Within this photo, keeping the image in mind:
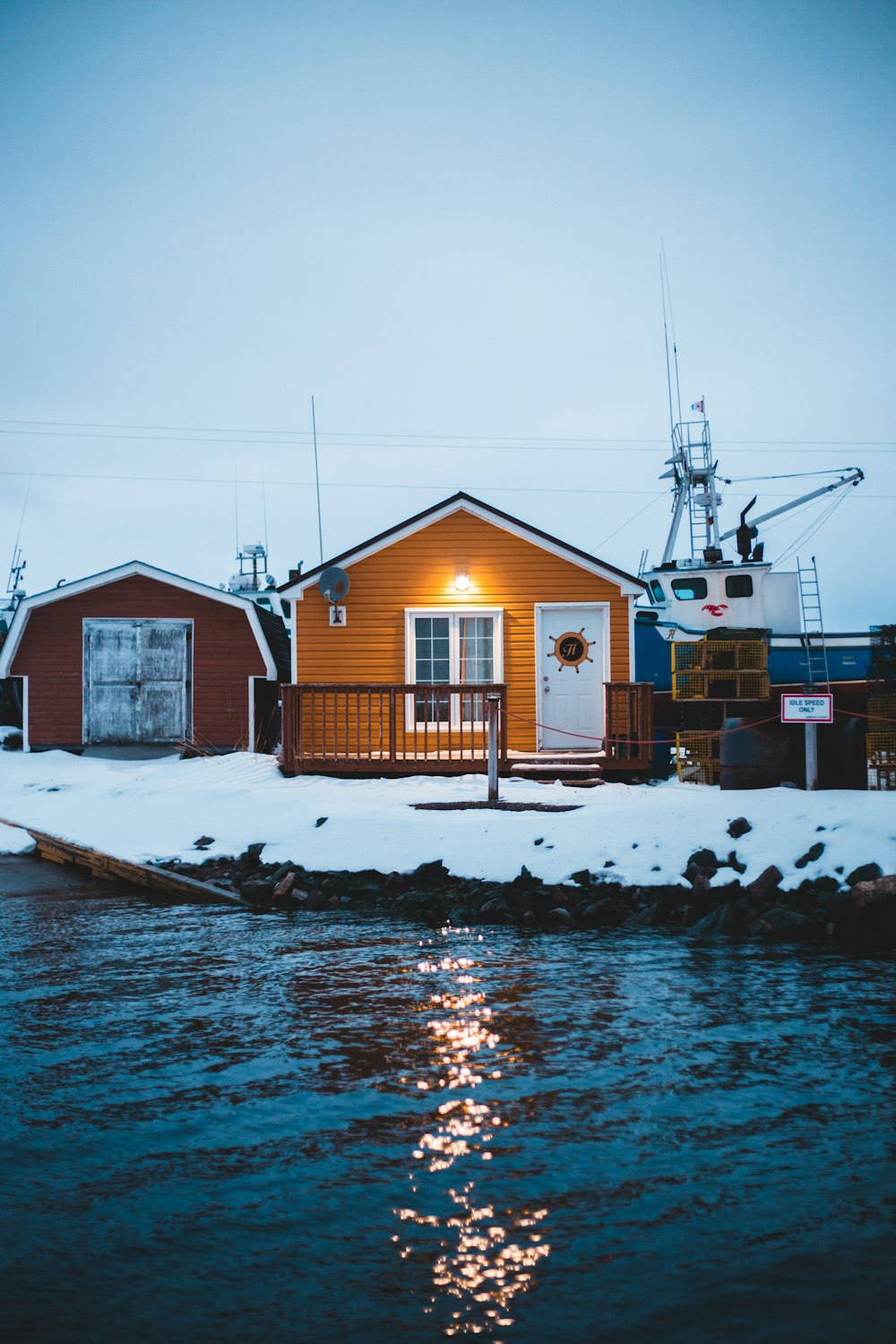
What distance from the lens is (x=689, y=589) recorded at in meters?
15.8

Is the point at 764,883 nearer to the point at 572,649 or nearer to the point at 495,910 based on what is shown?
the point at 495,910

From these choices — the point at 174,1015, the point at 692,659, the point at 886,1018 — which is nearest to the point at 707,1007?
the point at 886,1018

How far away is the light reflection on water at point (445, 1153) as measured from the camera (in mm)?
3629

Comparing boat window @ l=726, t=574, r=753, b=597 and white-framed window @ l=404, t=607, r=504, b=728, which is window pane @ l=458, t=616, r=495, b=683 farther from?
boat window @ l=726, t=574, r=753, b=597

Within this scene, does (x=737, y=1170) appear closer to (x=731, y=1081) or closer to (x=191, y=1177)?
(x=731, y=1081)

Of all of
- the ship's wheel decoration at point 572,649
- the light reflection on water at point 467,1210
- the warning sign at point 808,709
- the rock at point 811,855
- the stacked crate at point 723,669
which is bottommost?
the light reflection on water at point 467,1210

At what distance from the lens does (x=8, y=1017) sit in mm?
6598

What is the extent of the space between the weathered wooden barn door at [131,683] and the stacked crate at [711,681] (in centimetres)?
1004

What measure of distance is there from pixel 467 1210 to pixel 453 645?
43.0 feet

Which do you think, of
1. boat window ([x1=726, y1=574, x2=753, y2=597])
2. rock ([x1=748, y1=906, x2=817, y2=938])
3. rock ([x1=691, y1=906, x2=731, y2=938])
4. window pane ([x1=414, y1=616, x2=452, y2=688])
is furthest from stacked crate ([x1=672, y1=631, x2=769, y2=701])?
rock ([x1=748, y1=906, x2=817, y2=938])

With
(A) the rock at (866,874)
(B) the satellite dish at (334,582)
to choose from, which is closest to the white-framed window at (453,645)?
(B) the satellite dish at (334,582)

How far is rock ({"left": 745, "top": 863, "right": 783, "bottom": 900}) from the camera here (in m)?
9.61

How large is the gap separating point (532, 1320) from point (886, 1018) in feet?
12.8

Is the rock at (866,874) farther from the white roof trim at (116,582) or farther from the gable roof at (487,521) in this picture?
the white roof trim at (116,582)
